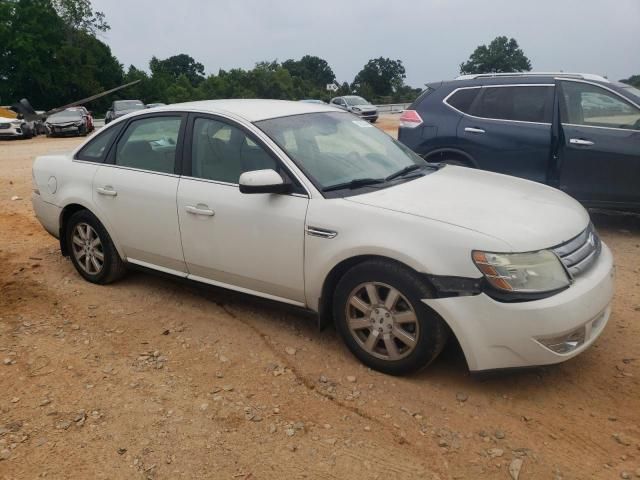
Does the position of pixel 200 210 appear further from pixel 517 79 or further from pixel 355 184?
pixel 517 79

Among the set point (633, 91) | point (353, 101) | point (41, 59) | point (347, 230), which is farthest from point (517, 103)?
point (41, 59)

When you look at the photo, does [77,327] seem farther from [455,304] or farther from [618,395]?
[618,395]

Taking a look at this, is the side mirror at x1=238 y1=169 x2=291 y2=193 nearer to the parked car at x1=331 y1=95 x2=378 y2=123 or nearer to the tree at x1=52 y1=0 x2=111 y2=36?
the parked car at x1=331 y1=95 x2=378 y2=123

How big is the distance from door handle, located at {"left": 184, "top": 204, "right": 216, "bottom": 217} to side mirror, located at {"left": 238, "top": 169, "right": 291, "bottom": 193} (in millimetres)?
449

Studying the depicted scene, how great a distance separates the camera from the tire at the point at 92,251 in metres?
4.69

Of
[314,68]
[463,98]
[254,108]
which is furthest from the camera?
[314,68]

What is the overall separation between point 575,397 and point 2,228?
655 cm

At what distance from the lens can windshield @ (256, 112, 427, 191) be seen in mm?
3695

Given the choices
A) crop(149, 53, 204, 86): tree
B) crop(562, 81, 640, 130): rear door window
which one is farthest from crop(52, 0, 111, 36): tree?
crop(562, 81, 640, 130): rear door window

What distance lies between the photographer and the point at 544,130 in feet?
20.4

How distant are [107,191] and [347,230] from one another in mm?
2229

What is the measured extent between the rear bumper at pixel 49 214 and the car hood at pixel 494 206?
9.66 feet

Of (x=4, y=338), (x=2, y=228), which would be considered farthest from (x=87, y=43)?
(x=4, y=338)

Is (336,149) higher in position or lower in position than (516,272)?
higher
